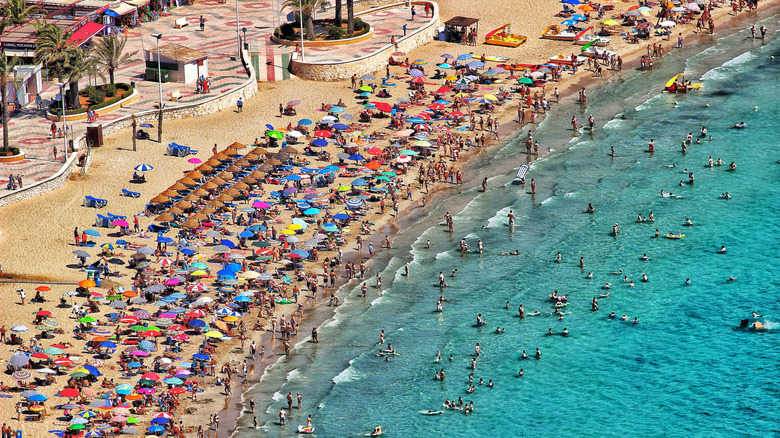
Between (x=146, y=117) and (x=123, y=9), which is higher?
(x=123, y=9)

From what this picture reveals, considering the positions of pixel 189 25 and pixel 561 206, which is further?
pixel 189 25

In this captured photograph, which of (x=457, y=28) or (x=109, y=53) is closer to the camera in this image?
(x=109, y=53)

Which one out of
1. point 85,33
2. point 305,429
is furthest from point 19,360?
point 85,33

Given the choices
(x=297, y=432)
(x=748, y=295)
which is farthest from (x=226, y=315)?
(x=748, y=295)

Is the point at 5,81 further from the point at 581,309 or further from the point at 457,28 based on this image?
the point at 457,28

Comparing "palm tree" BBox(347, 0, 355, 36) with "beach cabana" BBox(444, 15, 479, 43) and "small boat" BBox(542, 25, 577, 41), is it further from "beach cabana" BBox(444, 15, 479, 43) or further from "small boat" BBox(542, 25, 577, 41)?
"small boat" BBox(542, 25, 577, 41)

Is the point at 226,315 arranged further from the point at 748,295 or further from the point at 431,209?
the point at 748,295

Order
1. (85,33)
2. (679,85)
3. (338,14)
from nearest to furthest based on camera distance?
(85,33) < (679,85) < (338,14)
